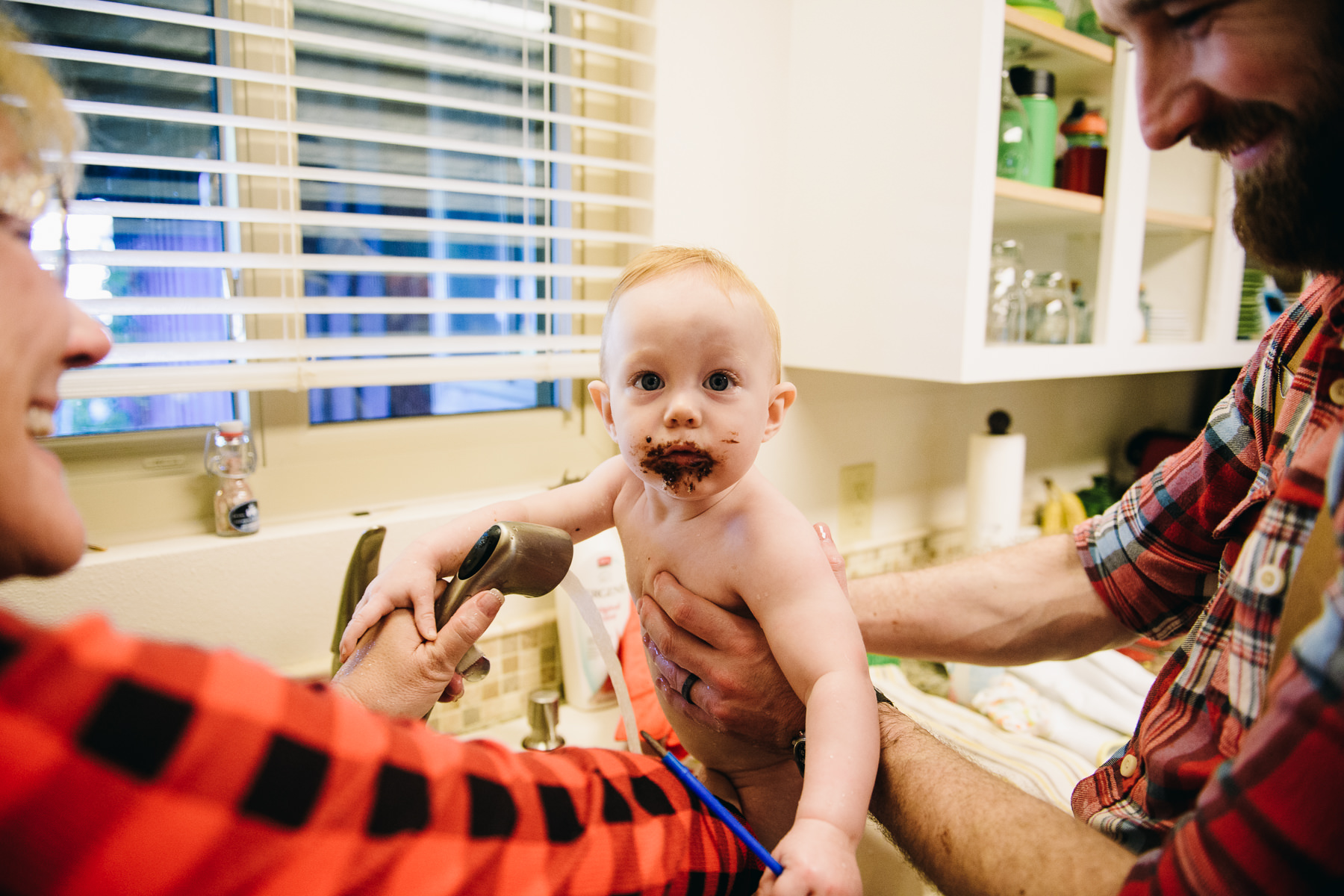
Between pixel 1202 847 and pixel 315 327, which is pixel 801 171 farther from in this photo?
pixel 1202 847

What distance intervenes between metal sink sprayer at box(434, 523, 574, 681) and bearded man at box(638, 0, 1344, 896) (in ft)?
0.50

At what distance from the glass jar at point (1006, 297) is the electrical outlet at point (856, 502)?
43cm

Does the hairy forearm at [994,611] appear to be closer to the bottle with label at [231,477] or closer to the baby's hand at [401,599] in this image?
the baby's hand at [401,599]

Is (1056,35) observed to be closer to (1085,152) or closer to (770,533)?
(1085,152)

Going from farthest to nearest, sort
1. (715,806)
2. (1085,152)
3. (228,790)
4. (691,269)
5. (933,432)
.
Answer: (933,432) < (1085,152) < (691,269) < (715,806) < (228,790)

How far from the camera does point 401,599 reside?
775mm

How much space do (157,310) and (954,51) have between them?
1.34 meters

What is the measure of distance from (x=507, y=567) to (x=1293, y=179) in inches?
29.4

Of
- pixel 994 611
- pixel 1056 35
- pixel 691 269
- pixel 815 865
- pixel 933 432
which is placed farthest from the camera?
pixel 933 432

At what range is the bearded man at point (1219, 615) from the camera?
1.36 ft

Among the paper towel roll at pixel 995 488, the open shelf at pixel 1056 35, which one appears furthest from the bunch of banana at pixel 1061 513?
the open shelf at pixel 1056 35

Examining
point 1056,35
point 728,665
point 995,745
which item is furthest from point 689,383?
point 1056,35

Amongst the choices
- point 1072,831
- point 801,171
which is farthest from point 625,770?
point 801,171

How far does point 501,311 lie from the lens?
1307 millimetres
